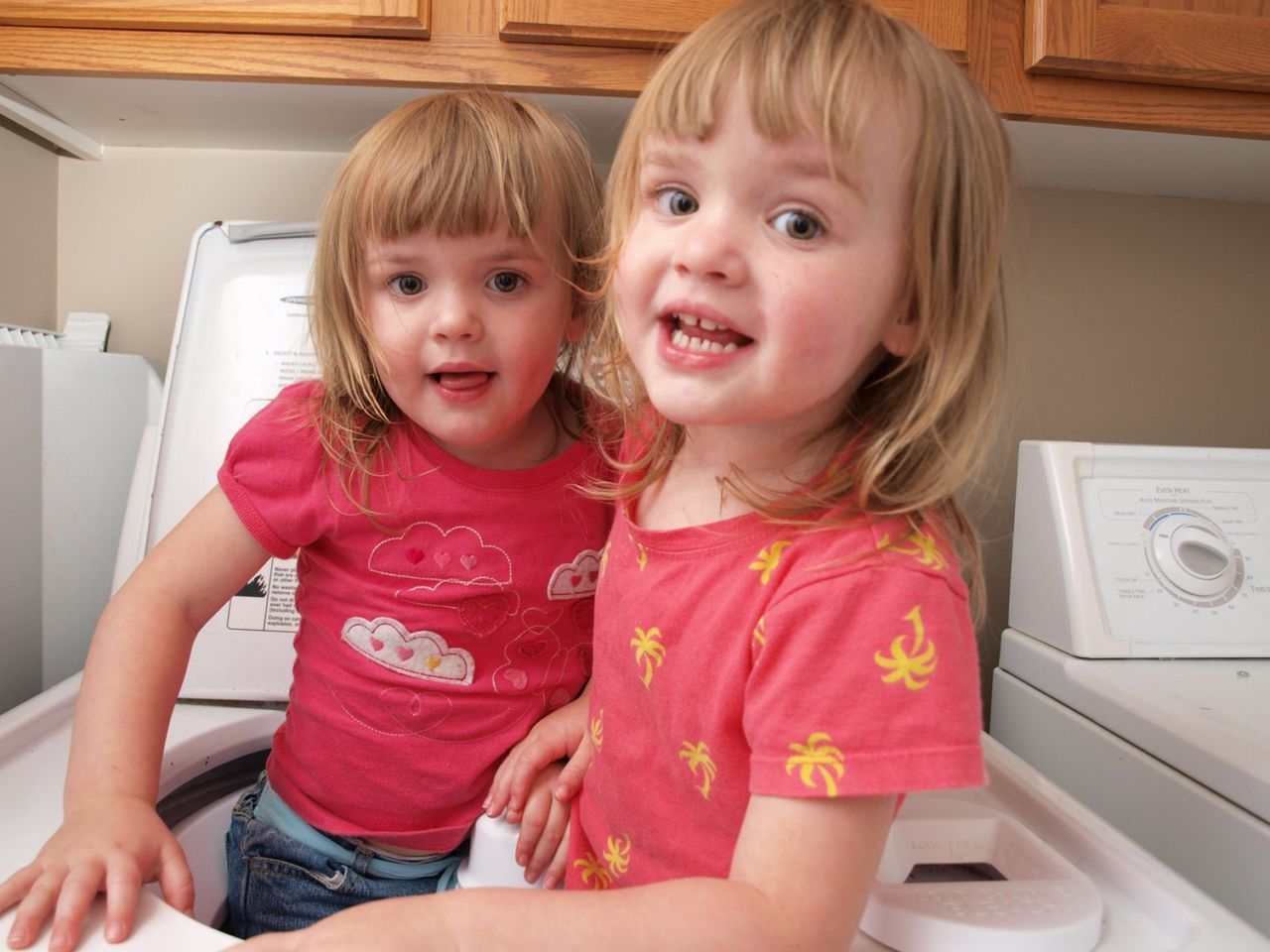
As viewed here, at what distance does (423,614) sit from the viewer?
74 centimetres

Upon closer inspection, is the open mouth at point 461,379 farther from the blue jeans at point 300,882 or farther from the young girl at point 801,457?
the blue jeans at point 300,882

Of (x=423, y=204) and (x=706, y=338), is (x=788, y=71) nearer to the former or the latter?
(x=706, y=338)

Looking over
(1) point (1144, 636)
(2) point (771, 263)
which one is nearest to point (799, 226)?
(2) point (771, 263)

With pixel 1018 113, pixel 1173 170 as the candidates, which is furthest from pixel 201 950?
pixel 1173 170

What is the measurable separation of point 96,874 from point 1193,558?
875mm

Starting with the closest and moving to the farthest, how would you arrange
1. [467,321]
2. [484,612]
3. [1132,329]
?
1. [467,321]
2. [484,612]
3. [1132,329]

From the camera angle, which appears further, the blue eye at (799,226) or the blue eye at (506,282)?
the blue eye at (506,282)

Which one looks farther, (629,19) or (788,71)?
(629,19)

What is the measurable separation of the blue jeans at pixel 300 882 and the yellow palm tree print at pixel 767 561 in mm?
425

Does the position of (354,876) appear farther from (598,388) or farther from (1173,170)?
(1173,170)

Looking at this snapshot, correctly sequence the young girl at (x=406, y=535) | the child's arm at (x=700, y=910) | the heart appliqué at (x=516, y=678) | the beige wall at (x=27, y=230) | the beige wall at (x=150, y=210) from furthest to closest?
the beige wall at (x=150, y=210) → the beige wall at (x=27, y=230) → the heart appliqué at (x=516, y=678) → the young girl at (x=406, y=535) → the child's arm at (x=700, y=910)

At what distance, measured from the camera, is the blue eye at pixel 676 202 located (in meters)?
0.50

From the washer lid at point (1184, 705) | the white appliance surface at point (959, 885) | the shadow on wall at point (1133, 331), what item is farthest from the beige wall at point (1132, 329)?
the white appliance surface at point (959, 885)

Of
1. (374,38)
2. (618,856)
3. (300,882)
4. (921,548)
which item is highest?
(374,38)
